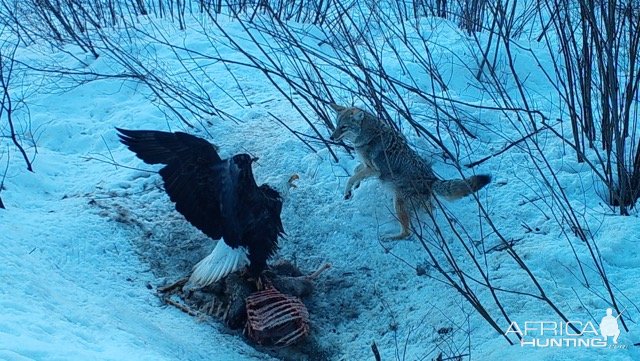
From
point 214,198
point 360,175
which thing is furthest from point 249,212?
point 360,175

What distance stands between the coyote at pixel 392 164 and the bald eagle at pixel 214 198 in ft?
2.46

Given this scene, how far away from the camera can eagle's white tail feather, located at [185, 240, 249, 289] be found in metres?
4.44

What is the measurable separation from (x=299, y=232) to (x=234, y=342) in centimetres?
113

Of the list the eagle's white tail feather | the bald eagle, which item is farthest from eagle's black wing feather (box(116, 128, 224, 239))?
the eagle's white tail feather

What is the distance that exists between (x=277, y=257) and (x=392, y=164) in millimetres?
988

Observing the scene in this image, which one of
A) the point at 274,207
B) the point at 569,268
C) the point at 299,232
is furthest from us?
the point at 299,232

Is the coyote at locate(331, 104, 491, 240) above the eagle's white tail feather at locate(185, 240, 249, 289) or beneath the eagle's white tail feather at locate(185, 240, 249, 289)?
above

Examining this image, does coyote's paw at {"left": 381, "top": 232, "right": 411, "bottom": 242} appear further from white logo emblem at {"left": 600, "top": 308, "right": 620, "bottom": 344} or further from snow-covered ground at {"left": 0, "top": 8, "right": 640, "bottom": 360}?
white logo emblem at {"left": 600, "top": 308, "right": 620, "bottom": 344}

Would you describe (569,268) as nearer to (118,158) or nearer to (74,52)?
(118,158)

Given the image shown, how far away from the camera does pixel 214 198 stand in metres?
4.50

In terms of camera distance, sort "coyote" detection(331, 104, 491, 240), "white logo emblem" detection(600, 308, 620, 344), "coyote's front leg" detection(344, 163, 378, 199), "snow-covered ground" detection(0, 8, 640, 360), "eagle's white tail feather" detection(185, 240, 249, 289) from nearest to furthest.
→ "white logo emblem" detection(600, 308, 620, 344) < "snow-covered ground" detection(0, 8, 640, 360) < "eagle's white tail feather" detection(185, 240, 249, 289) < "coyote" detection(331, 104, 491, 240) < "coyote's front leg" detection(344, 163, 378, 199)

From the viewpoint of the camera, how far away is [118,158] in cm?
596

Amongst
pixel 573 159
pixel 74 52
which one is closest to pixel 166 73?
pixel 74 52

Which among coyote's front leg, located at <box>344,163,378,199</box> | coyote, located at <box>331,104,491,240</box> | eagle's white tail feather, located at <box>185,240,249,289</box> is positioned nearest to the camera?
eagle's white tail feather, located at <box>185,240,249,289</box>
